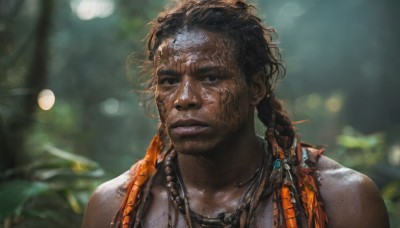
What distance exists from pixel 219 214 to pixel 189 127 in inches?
19.1

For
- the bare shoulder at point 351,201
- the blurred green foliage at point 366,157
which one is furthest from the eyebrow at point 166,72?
the blurred green foliage at point 366,157

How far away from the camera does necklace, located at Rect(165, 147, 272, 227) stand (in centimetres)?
258

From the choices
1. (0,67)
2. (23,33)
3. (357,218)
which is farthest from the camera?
(23,33)

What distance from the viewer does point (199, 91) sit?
2.49m

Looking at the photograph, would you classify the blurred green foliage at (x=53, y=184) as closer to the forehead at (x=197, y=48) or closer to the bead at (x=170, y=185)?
the bead at (x=170, y=185)

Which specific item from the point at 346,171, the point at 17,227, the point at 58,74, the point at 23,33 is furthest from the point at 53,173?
the point at 58,74

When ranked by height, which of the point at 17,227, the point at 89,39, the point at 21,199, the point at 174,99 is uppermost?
the point at 89,39

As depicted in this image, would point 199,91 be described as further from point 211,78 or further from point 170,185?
point 170,185

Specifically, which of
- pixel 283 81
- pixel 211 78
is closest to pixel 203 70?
pixel 211 78

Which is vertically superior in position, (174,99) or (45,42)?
(45,42)

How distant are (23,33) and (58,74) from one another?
3.95m

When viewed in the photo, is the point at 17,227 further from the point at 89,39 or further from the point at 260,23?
the point at 89,39

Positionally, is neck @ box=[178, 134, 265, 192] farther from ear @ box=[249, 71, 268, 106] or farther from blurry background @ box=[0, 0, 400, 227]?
blurry background @ box=[0, 0, 400, 227]

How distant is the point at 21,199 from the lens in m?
3.57
